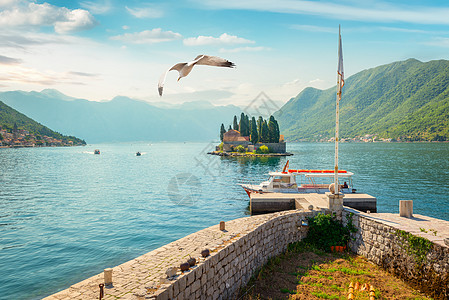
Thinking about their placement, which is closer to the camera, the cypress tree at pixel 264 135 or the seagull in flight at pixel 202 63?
the seagull in flight at pixel 202 63

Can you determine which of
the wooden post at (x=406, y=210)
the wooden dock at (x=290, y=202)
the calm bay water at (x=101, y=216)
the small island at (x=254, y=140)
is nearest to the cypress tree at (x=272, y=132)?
the small island at (x=254, y=140)

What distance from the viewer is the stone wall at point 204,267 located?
877 centimetres

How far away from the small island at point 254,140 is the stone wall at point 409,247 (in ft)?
324

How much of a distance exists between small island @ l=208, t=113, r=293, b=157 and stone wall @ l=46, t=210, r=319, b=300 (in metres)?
99.1

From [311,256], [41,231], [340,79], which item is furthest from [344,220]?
[41,231]

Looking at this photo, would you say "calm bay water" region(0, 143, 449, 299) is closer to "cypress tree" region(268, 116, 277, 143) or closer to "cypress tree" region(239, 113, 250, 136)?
"cypress tree" region(268, 116, 277, 143)

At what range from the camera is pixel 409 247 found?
40.6 ft

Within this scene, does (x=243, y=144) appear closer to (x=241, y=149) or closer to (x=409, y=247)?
(x=241, y=149)

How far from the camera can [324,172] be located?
34.4 meters

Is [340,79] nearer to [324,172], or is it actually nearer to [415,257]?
[415,257]

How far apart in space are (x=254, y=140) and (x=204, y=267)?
379 ft

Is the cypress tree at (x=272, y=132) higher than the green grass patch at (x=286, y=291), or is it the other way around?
the cypress tree at (x=272, y=132)

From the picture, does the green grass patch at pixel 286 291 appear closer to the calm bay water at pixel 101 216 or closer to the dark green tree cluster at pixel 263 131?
the calm bay water at pixel 101 216

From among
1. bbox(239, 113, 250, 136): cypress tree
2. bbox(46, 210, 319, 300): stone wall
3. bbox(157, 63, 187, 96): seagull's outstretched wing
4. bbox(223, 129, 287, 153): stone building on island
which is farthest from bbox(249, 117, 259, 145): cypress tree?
bbox(157, 63, 187, 96): seagull's outstretched wing
